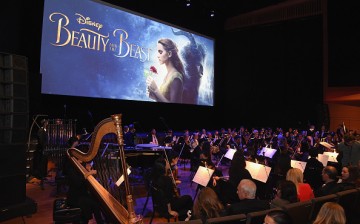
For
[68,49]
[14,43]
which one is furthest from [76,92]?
[14,43]

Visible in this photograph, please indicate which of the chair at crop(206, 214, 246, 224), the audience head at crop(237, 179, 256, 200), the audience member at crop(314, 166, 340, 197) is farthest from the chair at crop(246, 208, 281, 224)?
the audience member at crop(314, 166, 340, 197)

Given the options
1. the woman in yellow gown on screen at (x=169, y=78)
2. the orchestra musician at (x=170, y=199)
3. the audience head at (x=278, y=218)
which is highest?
the woman in yellow gown on screen at (x=169, y=78)

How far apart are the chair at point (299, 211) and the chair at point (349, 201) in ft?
1.99

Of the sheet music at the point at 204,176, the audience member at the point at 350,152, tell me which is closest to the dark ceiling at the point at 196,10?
the sheet music at the point at 204,176

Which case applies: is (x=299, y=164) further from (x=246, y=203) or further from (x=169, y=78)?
(x=169, y=78)

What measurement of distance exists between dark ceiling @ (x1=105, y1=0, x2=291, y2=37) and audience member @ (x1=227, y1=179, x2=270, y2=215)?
33.5 ft

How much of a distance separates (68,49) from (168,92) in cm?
524

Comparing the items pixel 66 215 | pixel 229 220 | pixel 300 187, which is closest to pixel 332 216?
pixel 229 220

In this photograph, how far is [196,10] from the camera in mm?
16594

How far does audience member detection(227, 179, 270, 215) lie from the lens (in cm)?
338

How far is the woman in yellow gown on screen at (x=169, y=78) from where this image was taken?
44.2ft

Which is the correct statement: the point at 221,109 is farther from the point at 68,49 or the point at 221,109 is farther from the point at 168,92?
the point at 68,49

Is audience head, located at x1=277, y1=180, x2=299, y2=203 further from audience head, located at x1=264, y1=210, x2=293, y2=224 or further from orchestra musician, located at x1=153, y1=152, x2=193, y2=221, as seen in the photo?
orchestra musician, located at x1=153, y1=152, x2=193, y2=221

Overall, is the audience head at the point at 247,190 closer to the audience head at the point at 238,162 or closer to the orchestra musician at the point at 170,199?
the orchestra musician at the point at 170,199
